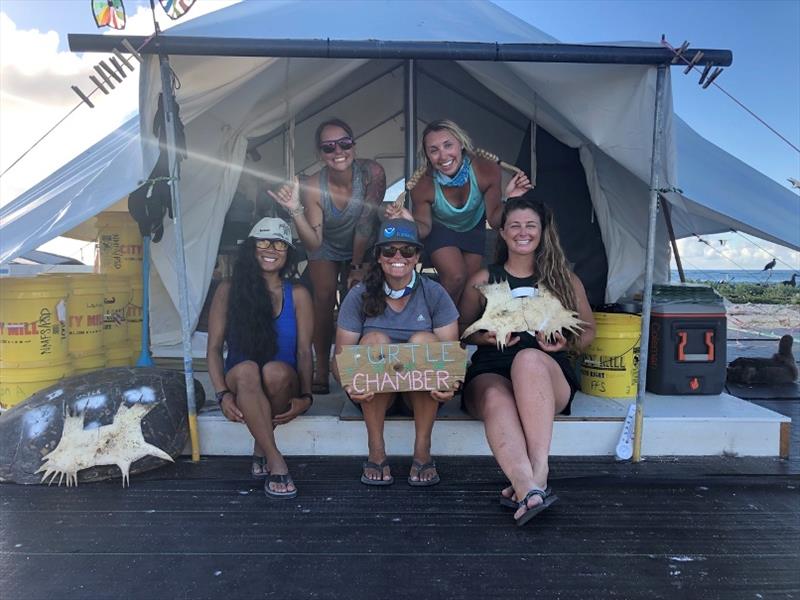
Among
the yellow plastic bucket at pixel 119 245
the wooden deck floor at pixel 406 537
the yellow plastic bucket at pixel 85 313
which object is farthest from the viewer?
the yellow plastic bucket at pixel 119 245

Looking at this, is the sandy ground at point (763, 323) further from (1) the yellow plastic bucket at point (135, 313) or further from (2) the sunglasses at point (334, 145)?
(1) the yellow plastic bucket at point (135, 313)

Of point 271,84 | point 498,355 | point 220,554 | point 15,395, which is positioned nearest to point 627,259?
point 498,355

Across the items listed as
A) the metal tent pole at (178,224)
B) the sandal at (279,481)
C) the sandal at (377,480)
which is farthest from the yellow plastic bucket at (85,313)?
the sandal at (377,480)

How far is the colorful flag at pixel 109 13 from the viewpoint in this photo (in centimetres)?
220

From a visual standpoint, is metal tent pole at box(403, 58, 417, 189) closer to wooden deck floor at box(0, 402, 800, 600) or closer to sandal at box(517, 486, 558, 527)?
wooden deck floor at box(0, 402, 800, 600)

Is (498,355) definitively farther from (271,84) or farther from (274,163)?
(274,163)

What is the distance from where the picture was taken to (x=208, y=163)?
11.3 feet

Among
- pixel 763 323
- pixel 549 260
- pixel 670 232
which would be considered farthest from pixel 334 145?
pixel 763 323

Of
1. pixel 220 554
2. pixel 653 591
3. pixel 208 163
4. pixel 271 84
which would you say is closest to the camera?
pixel 653 591

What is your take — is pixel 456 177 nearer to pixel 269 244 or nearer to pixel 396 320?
pixel 396 320

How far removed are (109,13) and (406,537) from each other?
236 cm

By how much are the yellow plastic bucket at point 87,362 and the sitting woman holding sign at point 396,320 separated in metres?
1.75

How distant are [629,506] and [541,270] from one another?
1075 millimetres

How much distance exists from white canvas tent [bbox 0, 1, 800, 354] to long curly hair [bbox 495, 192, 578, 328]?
24.5 inches
